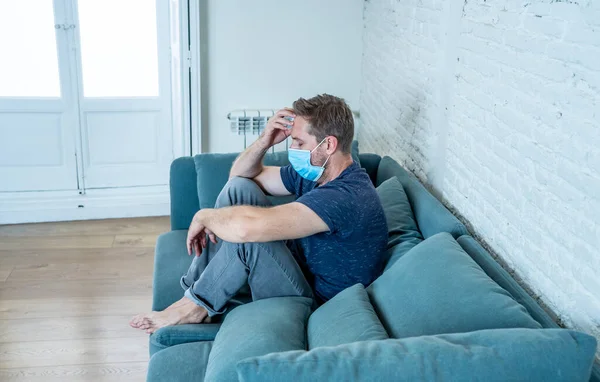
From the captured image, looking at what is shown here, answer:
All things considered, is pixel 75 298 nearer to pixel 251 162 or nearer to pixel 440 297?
pixel 251 162

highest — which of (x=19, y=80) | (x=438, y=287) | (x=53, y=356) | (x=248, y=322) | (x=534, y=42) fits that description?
(x=534, y=42)

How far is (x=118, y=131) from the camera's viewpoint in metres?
4.13

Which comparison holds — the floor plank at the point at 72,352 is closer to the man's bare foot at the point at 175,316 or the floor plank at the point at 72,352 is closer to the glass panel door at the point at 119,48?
the man's bare foot at the point at 175,316

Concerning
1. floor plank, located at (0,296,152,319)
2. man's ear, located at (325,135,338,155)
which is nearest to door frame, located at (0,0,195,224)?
floor plank, located at (0,296,152,319)

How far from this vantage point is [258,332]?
1.77 meters

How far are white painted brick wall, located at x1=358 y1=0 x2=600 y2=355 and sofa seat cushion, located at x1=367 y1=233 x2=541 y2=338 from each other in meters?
0.19

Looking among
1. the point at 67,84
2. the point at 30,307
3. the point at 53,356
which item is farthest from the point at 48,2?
the point at 53,356

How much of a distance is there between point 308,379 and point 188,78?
2954mm

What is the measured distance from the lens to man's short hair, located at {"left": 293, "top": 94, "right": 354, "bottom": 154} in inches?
86.5

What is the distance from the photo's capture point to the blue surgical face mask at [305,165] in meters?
2.24

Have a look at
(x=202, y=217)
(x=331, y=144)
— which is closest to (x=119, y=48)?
(x=202, y=217)

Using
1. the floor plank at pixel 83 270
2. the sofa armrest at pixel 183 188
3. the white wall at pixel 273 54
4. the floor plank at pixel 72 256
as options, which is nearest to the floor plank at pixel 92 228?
the floor plank at pixel 72 256

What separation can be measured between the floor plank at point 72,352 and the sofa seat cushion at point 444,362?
1.50 m

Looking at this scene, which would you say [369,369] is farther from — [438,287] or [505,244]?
[505,244]
